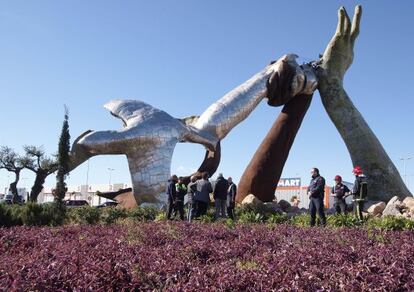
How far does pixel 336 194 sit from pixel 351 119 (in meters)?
7.80

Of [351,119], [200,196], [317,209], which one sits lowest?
[317,209]

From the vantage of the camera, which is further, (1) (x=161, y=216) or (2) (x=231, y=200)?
(2) (x=231, y=200)

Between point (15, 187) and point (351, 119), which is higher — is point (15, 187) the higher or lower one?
the lower one

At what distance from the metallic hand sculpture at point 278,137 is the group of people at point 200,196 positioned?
163 inches

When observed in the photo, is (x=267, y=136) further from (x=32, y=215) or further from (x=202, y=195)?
(x=32, y=215)

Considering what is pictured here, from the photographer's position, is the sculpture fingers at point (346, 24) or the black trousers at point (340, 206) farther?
the sculpture fingers at point (346, 24)

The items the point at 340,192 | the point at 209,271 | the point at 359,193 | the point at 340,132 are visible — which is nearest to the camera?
the point at 209,271

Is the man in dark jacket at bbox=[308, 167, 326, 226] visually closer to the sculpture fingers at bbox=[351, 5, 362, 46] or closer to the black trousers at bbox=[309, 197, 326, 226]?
the black trousers at bbox=[309, 197, 326, 226]

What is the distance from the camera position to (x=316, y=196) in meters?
12.4

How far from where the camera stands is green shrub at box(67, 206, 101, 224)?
14547 millimetres

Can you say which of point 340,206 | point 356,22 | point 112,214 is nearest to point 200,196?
point 112,214

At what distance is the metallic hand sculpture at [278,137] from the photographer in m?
19.7

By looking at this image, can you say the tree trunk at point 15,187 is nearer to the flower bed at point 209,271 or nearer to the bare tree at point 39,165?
the bare tree at point 39,165

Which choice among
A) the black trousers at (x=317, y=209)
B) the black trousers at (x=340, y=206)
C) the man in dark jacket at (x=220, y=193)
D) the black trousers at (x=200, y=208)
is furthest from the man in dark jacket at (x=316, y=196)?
the black trousers at (x=200, y=208)
